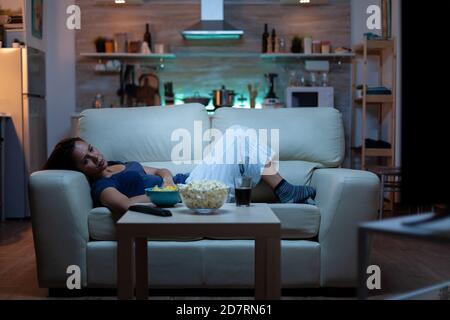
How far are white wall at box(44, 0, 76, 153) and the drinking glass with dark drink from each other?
4.76m

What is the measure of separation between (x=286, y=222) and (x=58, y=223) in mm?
1038

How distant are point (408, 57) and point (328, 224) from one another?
65.9 inches

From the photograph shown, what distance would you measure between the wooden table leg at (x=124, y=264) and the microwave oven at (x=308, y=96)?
4773mm

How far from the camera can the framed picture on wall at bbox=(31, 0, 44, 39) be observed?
5.89m

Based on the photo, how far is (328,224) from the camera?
2.71 meters

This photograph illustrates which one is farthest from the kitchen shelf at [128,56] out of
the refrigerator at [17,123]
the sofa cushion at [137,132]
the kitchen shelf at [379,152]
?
the sofa cushion at [137,132]

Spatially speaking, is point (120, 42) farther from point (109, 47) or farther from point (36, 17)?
point (36, 17)

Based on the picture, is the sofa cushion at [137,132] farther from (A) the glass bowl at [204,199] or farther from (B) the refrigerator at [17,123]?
(B) the refrigerator at [17,123]

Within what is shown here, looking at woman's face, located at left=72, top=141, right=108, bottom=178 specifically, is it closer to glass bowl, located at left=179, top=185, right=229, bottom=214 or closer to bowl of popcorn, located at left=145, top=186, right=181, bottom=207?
bowl of popcorn, located at left=145, top=186, right=181, bottom=207

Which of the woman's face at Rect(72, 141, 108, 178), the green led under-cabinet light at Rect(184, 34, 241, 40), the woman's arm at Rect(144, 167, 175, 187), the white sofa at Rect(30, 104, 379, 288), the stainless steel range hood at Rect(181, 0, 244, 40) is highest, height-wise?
the stainless steel range hood at Rect(181, 0, 244, 40)

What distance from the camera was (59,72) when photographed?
6711mm

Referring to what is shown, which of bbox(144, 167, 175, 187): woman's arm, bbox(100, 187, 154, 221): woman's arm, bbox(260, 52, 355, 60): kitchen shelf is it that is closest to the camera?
bbox(100, 187, 154, 221): woman's arm

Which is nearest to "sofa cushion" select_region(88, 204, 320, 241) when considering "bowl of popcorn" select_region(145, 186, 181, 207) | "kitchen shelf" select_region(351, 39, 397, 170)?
"bowl of popcorn" select_region(145, 186, 181, 207)

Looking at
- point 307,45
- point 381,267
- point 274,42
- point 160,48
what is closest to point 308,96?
point 307,45
